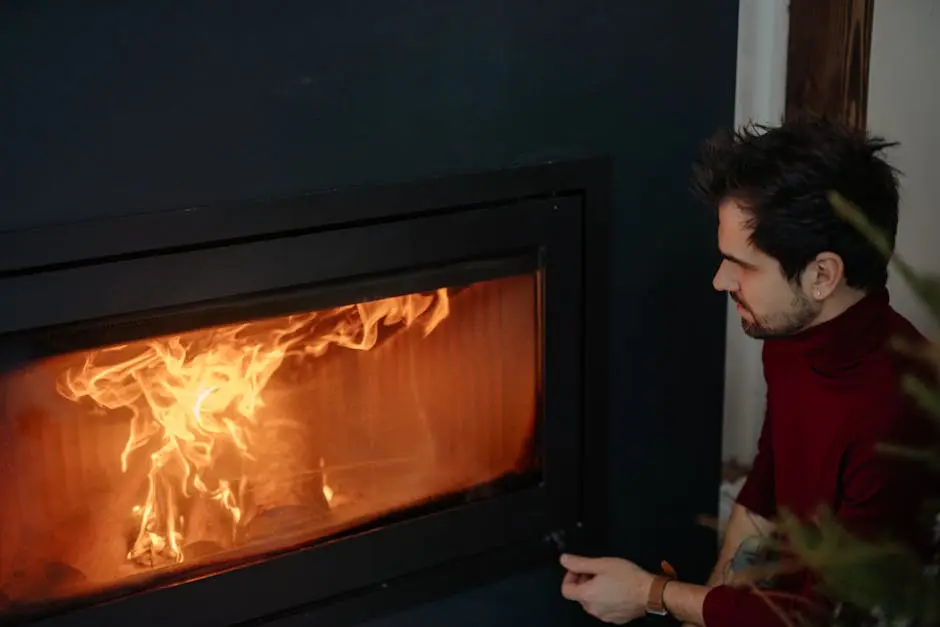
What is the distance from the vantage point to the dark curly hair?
4.67ft

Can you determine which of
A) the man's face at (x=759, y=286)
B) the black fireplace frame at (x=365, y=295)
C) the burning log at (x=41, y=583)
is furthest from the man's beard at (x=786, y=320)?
the burning log at (x=41, y=583)

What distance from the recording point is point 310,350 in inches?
63.4

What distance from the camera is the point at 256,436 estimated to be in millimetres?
1615

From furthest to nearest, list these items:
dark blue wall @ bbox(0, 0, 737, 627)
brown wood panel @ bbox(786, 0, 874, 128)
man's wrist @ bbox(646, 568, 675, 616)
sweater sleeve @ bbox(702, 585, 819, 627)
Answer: brown wood panel @ bbox(786, 0, 874, 128)
man's wrist @ bbox(646, 568, 675, 616)
sweater sleeve @ bbox(702, 585, 819, 627)
dark blue wall @ bbox(0, 0, 737, 627)

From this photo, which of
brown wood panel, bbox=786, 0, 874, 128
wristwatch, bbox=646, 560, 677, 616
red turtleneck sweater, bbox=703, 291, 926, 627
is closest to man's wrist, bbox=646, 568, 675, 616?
wristwatch, bbox=646, 560, 677, 616

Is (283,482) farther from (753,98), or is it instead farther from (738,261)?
(753,98)

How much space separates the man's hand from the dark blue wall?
0.16m

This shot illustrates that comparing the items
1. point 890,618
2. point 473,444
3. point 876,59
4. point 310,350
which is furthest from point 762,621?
point 876,59

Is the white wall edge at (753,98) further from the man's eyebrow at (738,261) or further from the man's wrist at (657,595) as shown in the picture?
the man's wrist at (657,595)

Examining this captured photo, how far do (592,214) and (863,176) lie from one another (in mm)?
392

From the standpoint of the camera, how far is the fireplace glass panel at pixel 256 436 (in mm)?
1486

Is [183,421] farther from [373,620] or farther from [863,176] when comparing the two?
[863,176]

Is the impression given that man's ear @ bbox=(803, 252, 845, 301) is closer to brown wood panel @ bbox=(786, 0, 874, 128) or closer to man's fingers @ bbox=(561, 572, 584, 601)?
brown wood panel @ bbox=(786, 0, 874, 128)

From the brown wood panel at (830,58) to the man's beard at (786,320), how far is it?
431 millimetres
